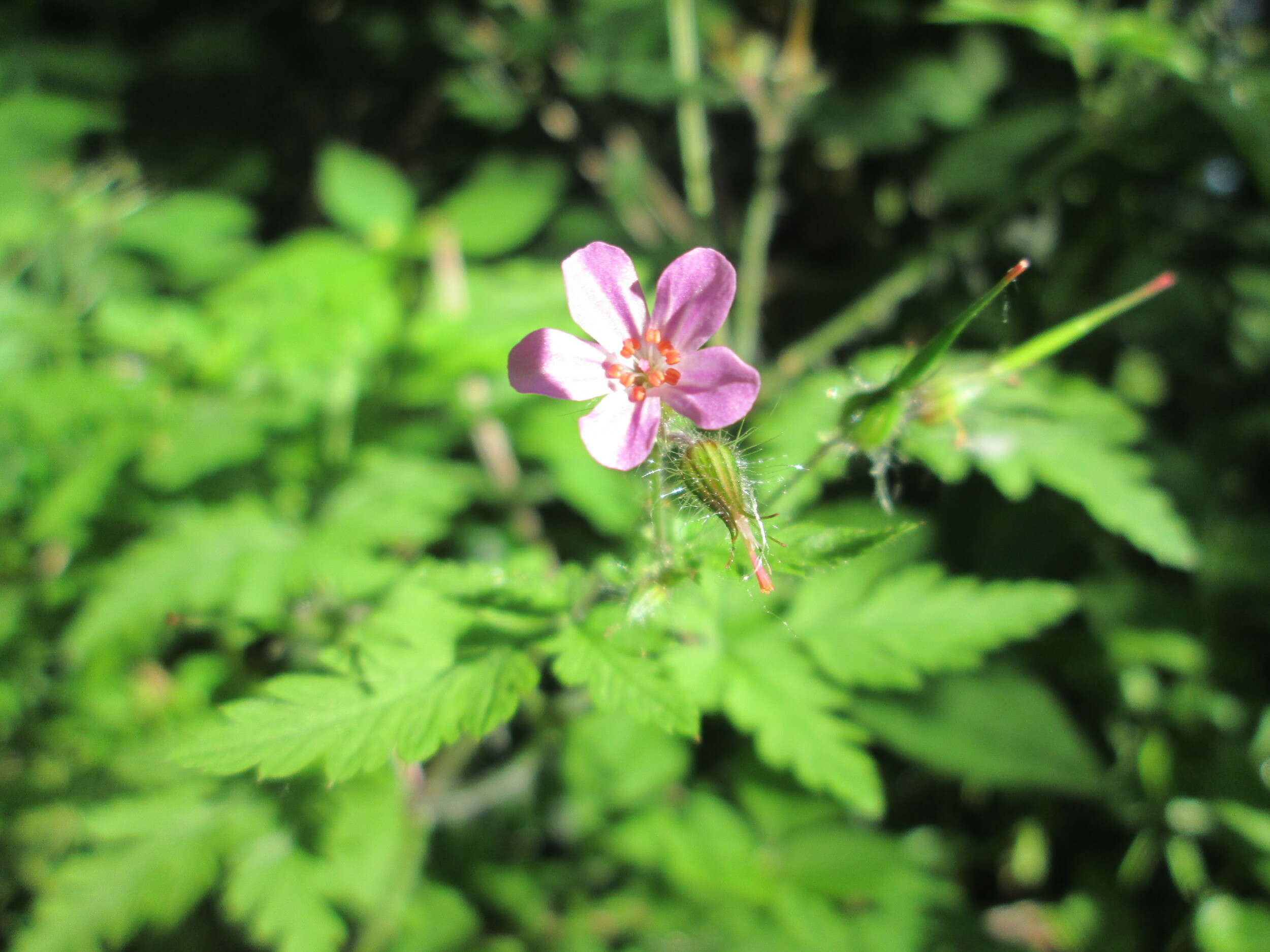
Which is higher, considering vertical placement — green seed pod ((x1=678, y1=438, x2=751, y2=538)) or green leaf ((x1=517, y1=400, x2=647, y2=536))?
green seed pod ((x1=678, y1=438, x2=751, y2=538))

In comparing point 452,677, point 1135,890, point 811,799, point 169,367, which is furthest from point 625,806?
point 169,367

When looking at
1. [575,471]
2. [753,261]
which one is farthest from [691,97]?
[575,471]

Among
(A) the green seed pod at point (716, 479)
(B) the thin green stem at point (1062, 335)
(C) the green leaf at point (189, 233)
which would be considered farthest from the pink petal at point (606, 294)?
(C) the green leaf at point (189, 233)

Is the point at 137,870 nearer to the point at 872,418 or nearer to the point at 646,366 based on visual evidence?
the point at 646,366

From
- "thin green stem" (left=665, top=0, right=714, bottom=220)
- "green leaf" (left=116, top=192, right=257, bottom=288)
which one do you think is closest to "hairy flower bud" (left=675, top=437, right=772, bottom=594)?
"thin green stem" (left=665, top=0, right=714, bottom=220)

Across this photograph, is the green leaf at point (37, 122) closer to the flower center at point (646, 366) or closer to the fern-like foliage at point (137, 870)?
the fern-like foliage at point (137, 870)

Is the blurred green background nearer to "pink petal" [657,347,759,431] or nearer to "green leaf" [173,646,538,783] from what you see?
"green leaf" [173,646,538,783]

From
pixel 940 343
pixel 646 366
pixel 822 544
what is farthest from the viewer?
pixel 646 366

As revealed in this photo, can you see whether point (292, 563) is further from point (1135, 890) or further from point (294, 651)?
point (1135, 890)
